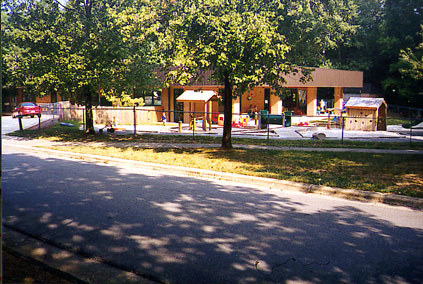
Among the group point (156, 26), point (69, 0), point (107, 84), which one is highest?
point (69, 0)

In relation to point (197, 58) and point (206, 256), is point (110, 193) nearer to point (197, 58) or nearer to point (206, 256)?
point (206, 256)

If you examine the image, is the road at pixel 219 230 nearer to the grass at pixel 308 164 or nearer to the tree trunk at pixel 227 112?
the grass at pixel 308 164

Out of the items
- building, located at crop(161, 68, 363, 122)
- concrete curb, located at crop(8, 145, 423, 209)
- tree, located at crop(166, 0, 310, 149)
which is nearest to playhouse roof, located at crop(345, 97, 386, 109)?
building, located at crop(161, 68, 363, 122)

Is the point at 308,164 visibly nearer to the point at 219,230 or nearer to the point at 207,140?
the point at 219,230

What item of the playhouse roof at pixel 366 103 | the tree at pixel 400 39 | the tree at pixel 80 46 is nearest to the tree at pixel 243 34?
the tree at pixel 80 46

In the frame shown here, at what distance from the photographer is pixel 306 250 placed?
5.63 metres

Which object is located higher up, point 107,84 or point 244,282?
point 107,84

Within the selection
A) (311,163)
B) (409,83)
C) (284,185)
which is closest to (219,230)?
(284,185)

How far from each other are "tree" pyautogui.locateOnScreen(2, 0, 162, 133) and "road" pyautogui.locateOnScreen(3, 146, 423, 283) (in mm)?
9075

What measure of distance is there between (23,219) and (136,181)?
3.70 m

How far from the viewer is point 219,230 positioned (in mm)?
6449

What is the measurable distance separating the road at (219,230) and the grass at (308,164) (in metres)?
1.46

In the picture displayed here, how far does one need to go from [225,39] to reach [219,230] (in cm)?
833

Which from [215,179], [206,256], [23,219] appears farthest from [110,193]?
[206,256]
